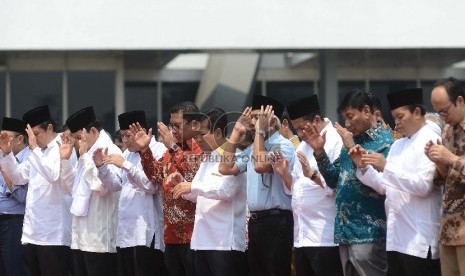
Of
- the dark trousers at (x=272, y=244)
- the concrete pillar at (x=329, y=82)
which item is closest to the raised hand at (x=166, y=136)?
the dark trousers at (x=272, y=244)

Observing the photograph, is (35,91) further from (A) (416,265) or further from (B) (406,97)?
(A) (416,265)

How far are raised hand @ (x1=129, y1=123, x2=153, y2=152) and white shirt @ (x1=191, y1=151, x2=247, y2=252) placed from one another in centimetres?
81

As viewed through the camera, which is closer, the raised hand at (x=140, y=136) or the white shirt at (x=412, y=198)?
the white shirt at (x=412, y=198)

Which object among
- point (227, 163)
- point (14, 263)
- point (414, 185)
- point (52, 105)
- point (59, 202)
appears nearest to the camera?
point (414, 185)

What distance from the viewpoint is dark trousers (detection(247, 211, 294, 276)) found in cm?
845

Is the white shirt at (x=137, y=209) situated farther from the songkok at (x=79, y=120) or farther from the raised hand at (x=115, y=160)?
the songkok at (x=79, y=120)

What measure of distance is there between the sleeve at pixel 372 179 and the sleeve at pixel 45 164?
12.4 feet

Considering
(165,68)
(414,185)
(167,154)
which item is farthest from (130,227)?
(165,68)

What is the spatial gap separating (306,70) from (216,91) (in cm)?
205

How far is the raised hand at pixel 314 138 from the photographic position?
25.7ft

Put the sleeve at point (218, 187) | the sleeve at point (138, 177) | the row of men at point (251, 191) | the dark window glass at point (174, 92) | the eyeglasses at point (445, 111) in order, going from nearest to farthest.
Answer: the eyeglasses at point (445, 111) < the row of men at point (251, 191) < the sleeve at point (218, 187) < the sleeve at point (138, 177) < the dark window glass at point (174, 92)
